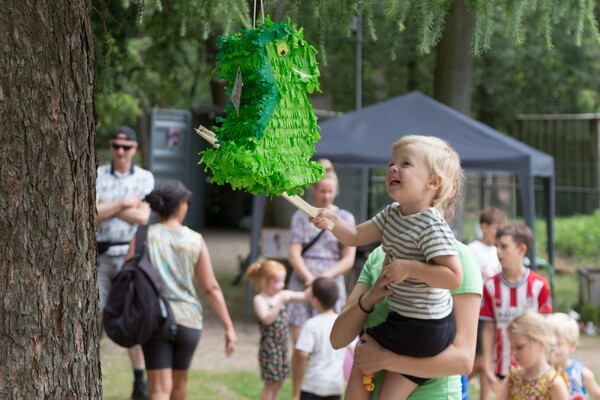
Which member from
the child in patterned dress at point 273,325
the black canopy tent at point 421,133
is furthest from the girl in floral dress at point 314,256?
the black canopy tent at point 421,133

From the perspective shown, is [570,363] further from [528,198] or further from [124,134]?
[528,198]

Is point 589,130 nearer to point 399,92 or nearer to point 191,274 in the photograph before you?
point 399,92

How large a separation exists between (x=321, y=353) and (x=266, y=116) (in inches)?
113

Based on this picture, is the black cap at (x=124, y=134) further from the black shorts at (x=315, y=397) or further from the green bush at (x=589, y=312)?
the green bush at (x=589, y=312)

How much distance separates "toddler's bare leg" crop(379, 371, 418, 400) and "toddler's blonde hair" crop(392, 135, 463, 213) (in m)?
0.55

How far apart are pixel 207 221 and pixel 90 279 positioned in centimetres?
2104

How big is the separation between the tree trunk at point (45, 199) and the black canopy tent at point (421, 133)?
668 centimetres

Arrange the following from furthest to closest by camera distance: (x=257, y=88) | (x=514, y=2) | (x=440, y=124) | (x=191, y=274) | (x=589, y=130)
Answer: (x=589, y=130) → (x=440, y=124) → (x=191, y=274) → (x=514, y=2) → (x=257, y=88)

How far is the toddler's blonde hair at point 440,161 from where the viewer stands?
284 cm

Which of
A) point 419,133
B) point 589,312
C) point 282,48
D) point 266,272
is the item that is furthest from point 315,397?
point 589,312

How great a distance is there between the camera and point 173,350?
17.5 feet

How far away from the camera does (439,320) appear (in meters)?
2.91

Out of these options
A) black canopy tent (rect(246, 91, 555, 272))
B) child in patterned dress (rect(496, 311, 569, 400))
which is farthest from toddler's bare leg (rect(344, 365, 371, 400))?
black canopy tent (rect(246, 91, 555, 272))

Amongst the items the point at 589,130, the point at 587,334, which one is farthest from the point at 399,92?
the point at 587,334
